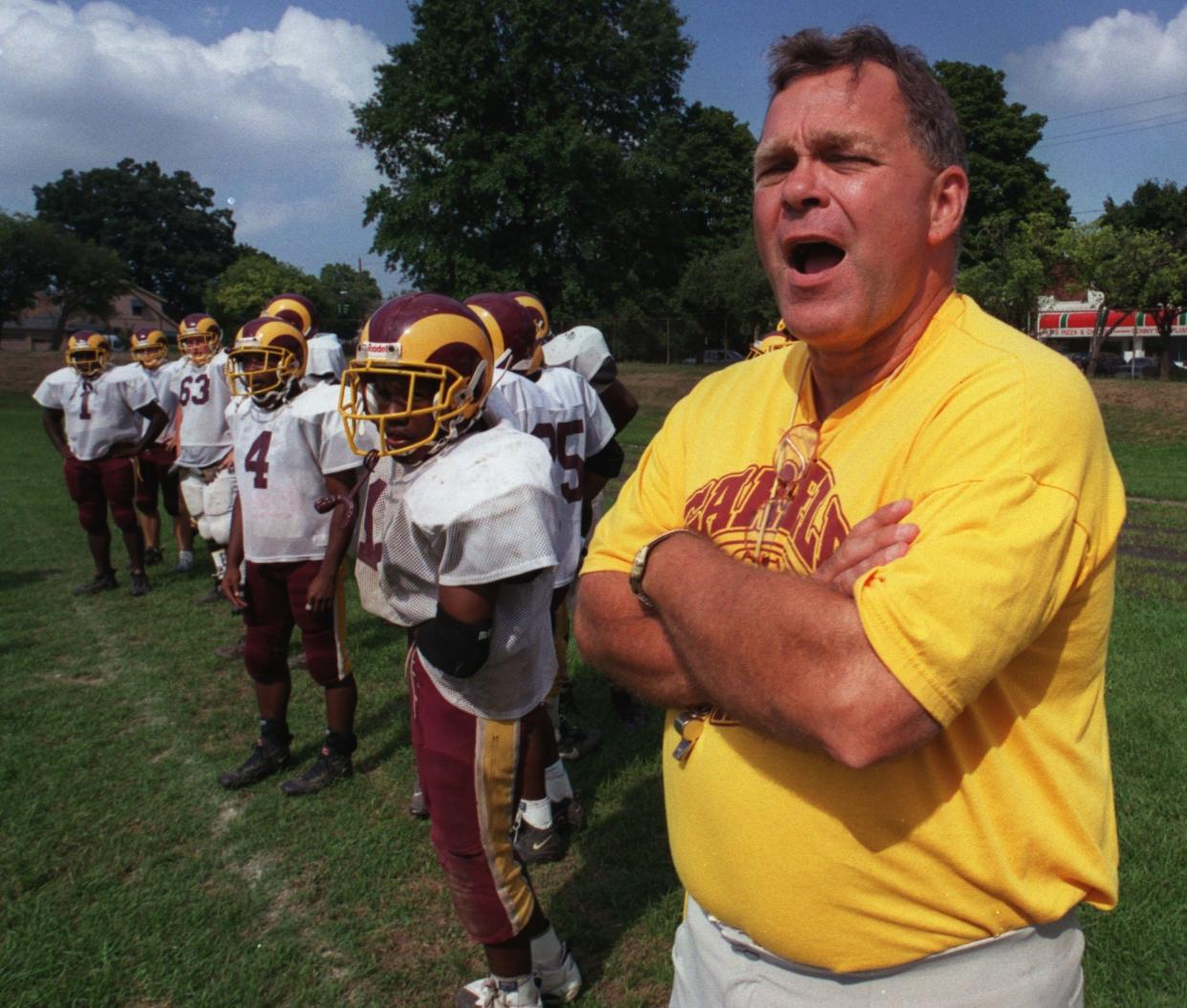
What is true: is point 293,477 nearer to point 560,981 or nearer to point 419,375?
point 419,375

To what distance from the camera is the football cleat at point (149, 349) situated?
33.0 ft

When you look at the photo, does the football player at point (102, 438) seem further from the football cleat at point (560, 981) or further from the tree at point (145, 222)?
the tree at point (145, 222)

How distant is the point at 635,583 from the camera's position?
1.66m

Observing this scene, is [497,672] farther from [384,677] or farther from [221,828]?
[384,677]

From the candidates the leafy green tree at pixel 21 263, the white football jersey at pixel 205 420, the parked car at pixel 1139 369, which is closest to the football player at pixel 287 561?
the white football jersey at pixel 205 420

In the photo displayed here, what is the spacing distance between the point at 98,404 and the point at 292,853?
6195 mm

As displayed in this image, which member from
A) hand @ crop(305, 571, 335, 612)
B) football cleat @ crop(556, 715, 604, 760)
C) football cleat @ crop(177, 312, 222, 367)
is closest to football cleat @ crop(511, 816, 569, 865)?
football cleat @ crop(556, 715, 604, 760)

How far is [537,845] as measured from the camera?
3.98m

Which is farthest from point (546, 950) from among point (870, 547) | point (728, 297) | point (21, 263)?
point (21, 263)

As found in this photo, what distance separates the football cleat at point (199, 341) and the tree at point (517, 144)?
89.1 ft

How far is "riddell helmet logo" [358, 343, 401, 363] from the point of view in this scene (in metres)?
2.84

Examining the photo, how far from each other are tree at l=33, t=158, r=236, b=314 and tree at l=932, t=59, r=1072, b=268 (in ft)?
217

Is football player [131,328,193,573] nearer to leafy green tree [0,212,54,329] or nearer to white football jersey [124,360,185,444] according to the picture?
white football jersey [124,360,185,444]

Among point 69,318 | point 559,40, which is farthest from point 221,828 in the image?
point 69,318
